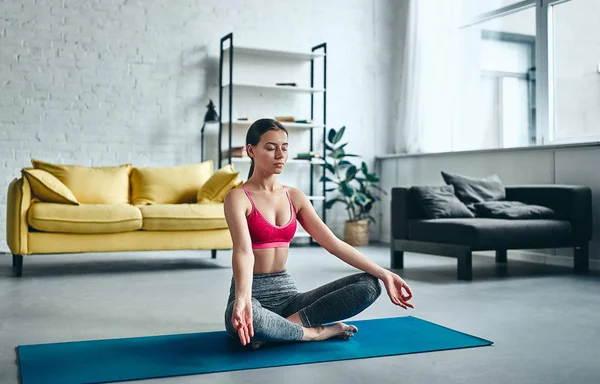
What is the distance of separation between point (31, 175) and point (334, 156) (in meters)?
3.29

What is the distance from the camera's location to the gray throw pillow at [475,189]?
5.18 meters

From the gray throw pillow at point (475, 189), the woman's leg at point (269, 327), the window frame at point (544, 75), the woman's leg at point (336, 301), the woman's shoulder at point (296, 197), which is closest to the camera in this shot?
the woman's leg at point (269, 327)

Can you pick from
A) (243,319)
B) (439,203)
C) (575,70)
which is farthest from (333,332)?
(575,70)

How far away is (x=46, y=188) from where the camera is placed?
15.6ft

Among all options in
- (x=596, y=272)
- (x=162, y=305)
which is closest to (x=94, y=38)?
(x=162, y=305)

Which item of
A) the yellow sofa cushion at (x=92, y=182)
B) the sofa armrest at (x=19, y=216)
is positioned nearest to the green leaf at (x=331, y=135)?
the yellow sofa cushion at (x=92, y=182)

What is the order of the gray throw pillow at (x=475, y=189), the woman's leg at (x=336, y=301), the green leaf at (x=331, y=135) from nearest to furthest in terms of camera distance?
1. the woman's leg at (x=336, y=301)
2. the gray throw pillow at (x=475, y=189)
3. the green leaf at (x=331, y=135)

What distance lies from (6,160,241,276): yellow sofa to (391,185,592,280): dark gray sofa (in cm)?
136

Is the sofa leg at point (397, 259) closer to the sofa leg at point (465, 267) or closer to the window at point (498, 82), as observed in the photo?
the sofa leg at point (465, 267)

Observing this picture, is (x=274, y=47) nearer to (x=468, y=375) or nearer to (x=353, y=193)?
(x=353, y=193)

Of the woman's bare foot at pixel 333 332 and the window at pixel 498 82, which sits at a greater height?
the window at pixel 498 82

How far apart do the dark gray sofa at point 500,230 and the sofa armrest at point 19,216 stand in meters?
2.65

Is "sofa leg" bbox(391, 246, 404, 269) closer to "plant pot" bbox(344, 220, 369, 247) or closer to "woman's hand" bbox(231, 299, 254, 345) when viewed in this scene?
"plant pot" bbox(344, 220, 369, 247)

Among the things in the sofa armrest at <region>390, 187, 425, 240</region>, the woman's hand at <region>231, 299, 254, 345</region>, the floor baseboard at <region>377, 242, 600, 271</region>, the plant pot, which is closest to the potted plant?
the plant pot
